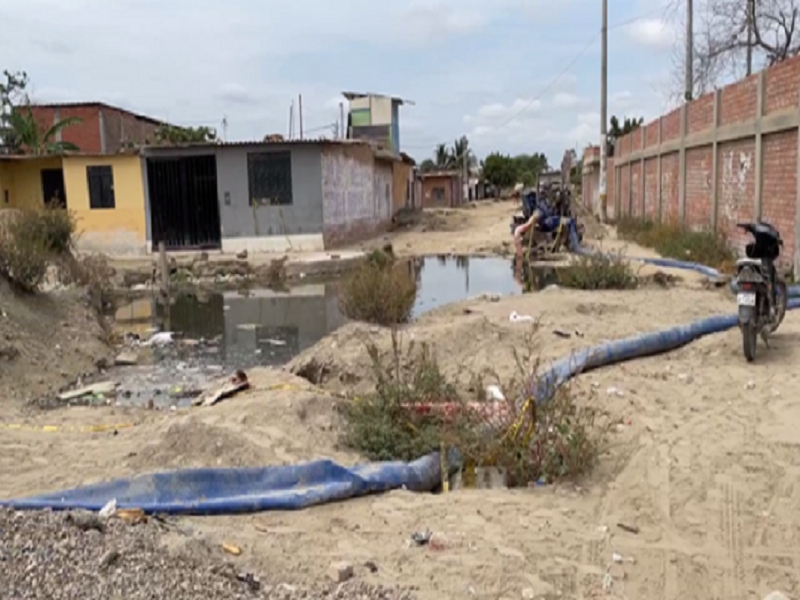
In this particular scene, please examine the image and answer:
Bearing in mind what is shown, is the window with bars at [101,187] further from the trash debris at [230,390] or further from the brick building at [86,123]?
the trash debris at [230,390]

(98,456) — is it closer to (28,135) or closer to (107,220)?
(107,220)

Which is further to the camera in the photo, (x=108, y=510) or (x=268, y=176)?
(x=268, y=176)

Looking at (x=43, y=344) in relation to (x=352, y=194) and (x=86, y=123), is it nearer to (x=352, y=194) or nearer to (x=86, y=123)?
(x=352, y=194)

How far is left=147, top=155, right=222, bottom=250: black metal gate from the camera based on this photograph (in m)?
23.6

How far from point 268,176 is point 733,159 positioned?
42.2 ft

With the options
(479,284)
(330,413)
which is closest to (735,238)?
(479,284)

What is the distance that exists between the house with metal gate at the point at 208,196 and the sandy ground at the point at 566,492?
52.3 ft

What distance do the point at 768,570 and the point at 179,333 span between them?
10.4 metres

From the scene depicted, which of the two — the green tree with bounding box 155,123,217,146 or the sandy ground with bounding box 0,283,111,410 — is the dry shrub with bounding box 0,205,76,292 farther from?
the green tree with bounding box 155,123,217,146

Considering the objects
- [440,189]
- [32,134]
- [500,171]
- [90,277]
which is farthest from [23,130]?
[500,171]

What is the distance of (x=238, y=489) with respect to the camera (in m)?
4.38

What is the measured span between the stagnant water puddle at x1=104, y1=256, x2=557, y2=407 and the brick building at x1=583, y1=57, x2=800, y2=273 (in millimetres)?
3678

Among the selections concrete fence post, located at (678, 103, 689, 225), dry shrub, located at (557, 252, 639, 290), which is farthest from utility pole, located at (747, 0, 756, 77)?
dry shrub, located at (557, 252, 639, 290)

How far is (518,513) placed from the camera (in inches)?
164
